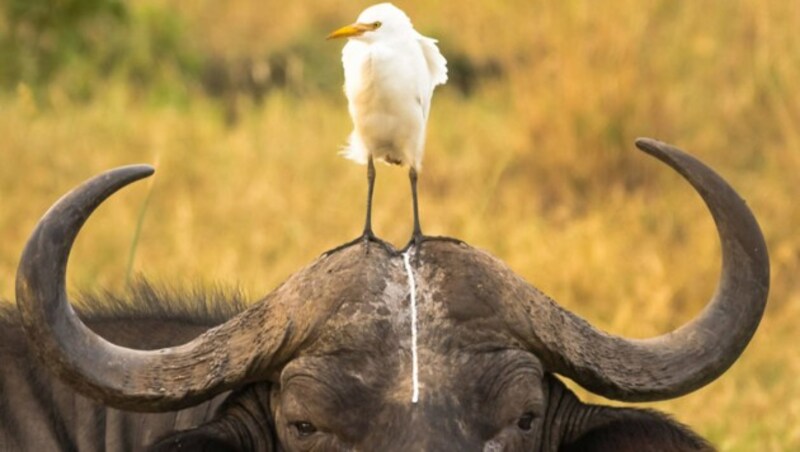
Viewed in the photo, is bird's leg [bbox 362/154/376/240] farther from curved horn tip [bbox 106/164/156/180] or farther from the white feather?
curved horn tip [bbox 106/164/156/180]

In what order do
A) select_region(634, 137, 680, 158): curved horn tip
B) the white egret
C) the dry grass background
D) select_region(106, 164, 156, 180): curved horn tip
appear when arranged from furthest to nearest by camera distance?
the dry grass background → the white egret → select_region(634, 137, 680, 158): curved horn tip → select_region(106, 164, 156, 180): curved horn tip

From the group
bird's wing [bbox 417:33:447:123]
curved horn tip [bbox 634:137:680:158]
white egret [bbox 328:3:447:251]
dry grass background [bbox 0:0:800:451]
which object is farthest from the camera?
dry grass background [bbox 0:0:800:451]

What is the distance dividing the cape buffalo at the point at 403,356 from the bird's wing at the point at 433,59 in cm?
59

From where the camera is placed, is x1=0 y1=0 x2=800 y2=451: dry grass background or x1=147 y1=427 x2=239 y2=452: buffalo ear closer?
x1=147 y1=427 x2=239 y2=452: buffalo ear

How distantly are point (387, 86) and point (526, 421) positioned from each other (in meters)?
0.90

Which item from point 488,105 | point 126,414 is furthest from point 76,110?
point 126,414

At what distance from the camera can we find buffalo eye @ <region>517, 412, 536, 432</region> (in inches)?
178

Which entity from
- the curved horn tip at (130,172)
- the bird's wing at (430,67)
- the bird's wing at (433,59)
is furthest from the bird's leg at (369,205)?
the curved horn tip at (130,172)

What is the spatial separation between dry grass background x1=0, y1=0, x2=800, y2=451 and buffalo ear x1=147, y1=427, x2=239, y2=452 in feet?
12.3

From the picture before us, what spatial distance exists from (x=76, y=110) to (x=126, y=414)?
21.9 ft

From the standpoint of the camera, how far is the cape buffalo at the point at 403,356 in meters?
4.38

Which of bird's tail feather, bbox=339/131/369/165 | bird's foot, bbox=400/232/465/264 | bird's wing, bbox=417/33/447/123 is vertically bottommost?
bird's foot, bbox=400/232/465/264

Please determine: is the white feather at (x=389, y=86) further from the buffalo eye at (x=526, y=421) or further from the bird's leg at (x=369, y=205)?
the buffalo eye at (x=526, y=421)

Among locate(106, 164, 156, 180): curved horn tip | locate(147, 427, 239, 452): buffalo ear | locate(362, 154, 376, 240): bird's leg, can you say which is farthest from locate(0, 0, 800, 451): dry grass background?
locate(106, 164, 156, 180): curved horn tip
